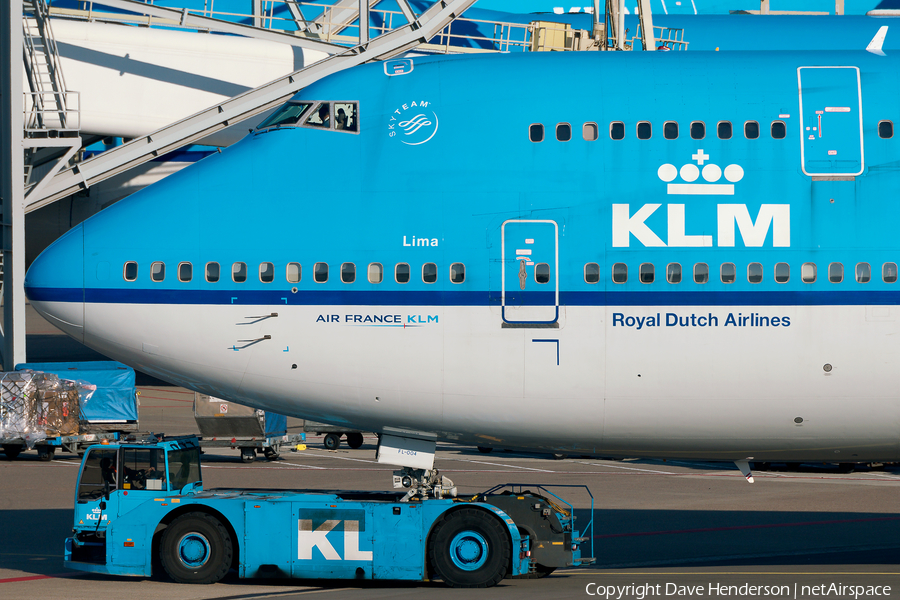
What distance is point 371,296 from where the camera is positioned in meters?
15.3

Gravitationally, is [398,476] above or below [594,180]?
below

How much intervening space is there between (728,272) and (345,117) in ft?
21.2

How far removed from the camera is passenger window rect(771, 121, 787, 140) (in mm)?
15156

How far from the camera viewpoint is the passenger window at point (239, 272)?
50.5 feet

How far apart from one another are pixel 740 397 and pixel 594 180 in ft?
13.0

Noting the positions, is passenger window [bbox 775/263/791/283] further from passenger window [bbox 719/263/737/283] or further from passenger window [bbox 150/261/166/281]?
passenger window [bbox 150/261/166/281]

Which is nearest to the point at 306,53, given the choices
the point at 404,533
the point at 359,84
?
the point at 359,84

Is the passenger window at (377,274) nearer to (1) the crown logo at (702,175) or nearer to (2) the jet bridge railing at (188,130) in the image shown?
(1) the crown logo at (702,175)

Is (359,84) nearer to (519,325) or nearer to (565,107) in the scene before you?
(565,107)

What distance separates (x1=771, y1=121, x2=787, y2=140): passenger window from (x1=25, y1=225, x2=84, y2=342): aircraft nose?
35.6 feet

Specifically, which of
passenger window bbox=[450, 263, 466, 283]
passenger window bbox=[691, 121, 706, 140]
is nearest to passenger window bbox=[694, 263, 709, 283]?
passenger window bbox=[691, 121, 706, 140]

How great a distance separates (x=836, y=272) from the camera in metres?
14.9

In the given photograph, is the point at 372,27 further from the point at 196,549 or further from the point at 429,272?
the point at 196,549

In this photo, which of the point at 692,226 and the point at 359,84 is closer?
the point at 692,226
